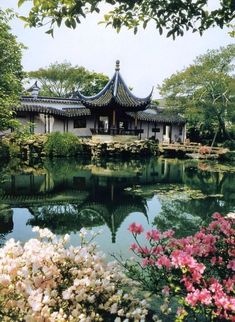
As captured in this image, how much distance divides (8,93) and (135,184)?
774 centimetres

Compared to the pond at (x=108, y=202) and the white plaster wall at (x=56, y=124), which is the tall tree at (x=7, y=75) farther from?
the white plaster wall at (x=56, y=124)

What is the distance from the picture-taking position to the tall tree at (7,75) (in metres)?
6.95

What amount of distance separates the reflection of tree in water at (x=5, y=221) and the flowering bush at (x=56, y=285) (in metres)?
3.73

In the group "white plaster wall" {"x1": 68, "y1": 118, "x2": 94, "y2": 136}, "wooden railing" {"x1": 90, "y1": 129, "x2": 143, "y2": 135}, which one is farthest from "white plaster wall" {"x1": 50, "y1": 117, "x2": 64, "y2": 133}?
"wooden railing" {"x1": 90, "y1": 129, "x2": 143, "y2": 135}

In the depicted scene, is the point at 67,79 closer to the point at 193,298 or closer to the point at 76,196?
the point at 76,196

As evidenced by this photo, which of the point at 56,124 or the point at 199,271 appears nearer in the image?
the point at 199,271

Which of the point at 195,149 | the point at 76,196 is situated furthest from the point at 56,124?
the point at 76,196

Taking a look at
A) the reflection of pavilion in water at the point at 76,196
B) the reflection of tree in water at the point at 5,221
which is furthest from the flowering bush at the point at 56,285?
the reflection of pavilion in water at the point at 76,196

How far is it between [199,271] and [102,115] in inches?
1204

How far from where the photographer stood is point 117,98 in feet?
101

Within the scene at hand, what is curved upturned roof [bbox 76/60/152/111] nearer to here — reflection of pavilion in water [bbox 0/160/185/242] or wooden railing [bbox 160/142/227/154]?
wooden railing [bbox 160/142/227/154]

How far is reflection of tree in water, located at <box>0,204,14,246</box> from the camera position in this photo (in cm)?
697

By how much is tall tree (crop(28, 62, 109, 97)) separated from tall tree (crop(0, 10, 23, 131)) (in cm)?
3767

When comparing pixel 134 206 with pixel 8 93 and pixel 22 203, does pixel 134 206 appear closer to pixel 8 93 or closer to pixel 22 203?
pixel 22 203
